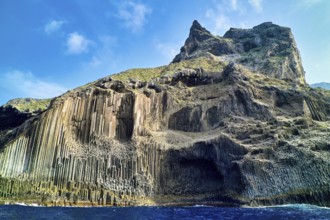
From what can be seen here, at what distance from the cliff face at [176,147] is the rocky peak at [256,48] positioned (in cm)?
4402

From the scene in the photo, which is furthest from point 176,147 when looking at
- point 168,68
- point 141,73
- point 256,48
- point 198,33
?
point 198,33

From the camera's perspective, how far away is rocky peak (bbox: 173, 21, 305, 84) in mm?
132250

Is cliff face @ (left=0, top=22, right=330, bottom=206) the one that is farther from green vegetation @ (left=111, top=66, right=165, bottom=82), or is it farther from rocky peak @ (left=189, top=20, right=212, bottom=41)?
rocky peak @ (left=189, top=20, right=212, bottom=41)

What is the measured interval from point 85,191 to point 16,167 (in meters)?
15.8

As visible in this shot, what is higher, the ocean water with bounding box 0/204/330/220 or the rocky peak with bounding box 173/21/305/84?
the rocky peak with bounding box 173/21/305/84

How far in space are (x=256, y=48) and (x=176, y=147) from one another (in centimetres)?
9537

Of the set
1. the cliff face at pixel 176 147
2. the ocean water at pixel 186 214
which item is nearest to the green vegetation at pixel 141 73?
the cliff face at pixel 176 147

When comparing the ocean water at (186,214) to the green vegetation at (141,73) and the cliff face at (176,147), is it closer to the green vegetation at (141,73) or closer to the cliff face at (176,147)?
the cliff face at (176,147)

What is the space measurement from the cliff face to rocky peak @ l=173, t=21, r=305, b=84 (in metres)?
44.0

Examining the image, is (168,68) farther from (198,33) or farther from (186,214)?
(186,214)

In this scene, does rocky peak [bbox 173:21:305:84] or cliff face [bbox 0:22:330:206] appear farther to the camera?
rocky peak [bbox 173:21:305:84]

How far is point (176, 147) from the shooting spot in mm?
73875

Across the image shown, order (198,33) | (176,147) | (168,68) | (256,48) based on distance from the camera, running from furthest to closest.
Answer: (198,33)
(256,48)
(168,68)
(176,147)

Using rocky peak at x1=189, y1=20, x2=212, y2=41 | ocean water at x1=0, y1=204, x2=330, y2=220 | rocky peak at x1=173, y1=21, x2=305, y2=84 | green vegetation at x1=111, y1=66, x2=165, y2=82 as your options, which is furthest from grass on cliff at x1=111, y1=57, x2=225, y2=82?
ocean water at x1=0, y1=204, x2=330, y2=220
